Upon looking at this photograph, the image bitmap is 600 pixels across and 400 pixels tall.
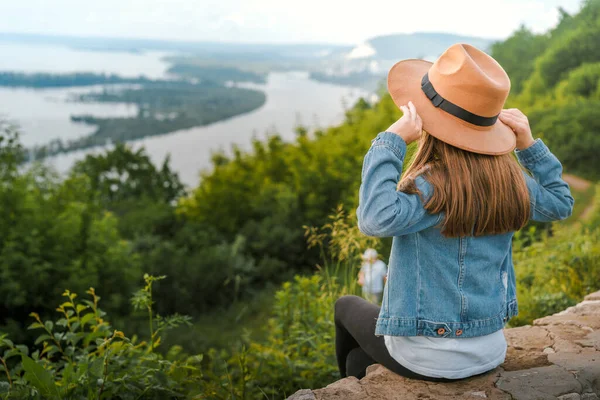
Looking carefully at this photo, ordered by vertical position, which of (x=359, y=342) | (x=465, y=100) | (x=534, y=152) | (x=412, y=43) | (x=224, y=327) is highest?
(x=412, y=43)

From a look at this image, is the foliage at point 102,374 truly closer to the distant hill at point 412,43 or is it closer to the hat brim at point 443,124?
the hat brim at point 443,124

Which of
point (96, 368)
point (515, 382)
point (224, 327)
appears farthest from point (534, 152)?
point (224, 327)

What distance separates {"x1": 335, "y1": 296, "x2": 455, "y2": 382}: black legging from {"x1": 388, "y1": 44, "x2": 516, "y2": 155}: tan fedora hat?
0.85 m

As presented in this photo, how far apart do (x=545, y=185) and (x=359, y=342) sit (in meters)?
0.97

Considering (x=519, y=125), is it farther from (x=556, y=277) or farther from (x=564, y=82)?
(x=564, y=82)

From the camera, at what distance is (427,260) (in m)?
1.95

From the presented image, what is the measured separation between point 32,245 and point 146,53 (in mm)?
125406

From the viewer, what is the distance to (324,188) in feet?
60.6

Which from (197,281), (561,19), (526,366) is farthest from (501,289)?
(561,19)

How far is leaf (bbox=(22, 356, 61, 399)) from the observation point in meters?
2.23

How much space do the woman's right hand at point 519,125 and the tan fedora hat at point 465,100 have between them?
0.17 metres

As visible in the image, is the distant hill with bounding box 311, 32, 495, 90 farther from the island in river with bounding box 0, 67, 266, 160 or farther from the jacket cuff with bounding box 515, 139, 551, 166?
the jacket cuff with bounding box 515, 139, 551, 166

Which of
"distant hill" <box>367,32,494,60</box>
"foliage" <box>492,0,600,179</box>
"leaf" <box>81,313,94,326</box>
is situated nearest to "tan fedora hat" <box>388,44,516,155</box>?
"leaf" <box>81,313,94,326</box>

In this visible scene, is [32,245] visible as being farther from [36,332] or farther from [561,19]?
[561,19]
